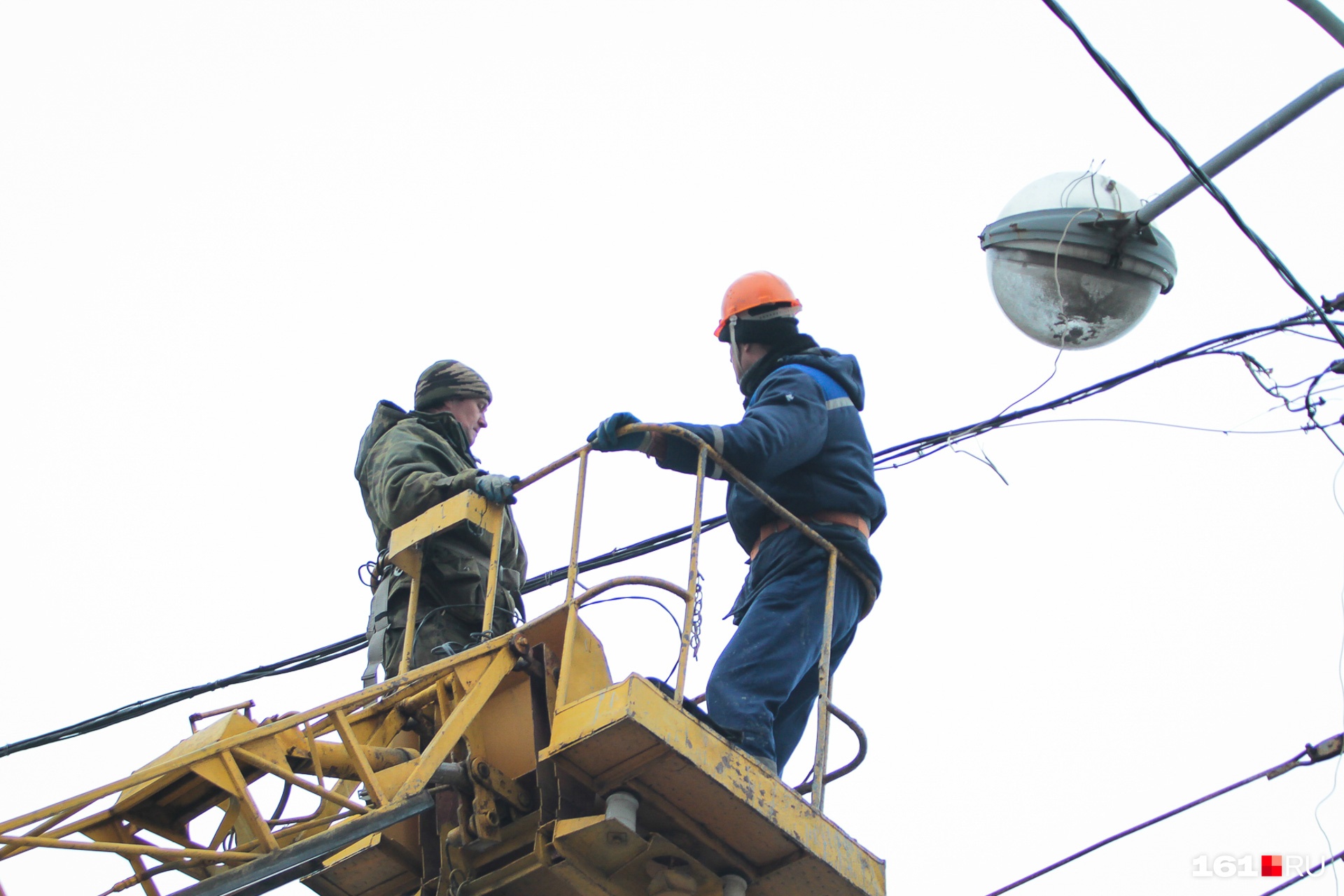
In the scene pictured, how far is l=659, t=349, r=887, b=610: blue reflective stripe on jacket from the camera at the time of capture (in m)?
6.74

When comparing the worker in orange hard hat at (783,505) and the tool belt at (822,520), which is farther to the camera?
the tool belt at (822,520)

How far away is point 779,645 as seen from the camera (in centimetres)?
664

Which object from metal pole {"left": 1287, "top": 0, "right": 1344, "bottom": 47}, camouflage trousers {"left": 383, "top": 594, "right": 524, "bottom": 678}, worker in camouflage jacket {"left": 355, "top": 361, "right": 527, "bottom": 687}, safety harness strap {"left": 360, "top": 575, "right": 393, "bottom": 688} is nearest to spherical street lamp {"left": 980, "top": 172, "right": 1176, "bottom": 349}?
metal pole {"left": 1287, "top": 0, "right": 1344, "bottom": 47}

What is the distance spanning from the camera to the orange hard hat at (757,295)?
7676 millimetres

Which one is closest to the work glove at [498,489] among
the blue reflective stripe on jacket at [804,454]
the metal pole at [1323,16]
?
the blue reflective stripe on jacket at [804,454]

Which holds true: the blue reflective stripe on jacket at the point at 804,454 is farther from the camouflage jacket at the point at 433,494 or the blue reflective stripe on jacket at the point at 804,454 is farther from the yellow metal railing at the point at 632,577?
the camouflage jacket at the point at 433,494

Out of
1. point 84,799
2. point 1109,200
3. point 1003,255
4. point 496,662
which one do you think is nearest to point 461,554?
point 496,662

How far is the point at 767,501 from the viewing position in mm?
6801

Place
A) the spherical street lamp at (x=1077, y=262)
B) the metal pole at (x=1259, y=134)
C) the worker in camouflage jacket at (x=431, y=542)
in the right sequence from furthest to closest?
the spherical street lamp at (x=1077, y=262) < the worker in camouflage jacket at (x=431, y=542) < the metal pole at (x=1259, y=134)

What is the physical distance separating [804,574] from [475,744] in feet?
5.06

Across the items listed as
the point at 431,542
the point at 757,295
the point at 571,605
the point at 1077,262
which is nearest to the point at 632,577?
the point at 571,605

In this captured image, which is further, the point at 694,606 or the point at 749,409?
the point at 749,409

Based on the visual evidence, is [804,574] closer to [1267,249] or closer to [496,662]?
[496,662]

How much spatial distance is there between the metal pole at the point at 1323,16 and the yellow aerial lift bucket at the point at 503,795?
2736mm
